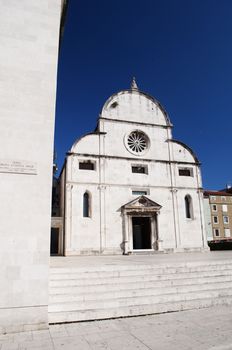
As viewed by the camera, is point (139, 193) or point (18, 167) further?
point (139, 193)

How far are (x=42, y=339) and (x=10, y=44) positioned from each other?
691cm

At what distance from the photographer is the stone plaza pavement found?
445 cm

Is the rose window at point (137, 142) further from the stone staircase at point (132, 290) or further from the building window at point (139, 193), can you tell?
the stone staircase at point (132, 290)

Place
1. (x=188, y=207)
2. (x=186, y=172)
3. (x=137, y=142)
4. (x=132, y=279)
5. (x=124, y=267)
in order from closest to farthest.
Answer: (x=132, y=279), (x=124, y=267), (x=137, y=142), (x=188, y=207), (x=186, y=172)

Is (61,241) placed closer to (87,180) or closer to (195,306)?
(87,180)

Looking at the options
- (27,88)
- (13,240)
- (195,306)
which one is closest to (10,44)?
(27,88)

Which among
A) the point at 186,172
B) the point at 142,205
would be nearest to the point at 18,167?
the point at 142,205

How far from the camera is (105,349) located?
431 cm

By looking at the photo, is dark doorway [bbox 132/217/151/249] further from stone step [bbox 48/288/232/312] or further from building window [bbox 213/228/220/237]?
building window [bbox 213/228/220/237]

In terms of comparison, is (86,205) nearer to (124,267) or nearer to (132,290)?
(124,267)

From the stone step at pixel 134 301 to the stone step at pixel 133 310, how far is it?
10 centimetres

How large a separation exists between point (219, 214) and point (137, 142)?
29.9 meters

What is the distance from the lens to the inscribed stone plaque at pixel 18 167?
232 inches

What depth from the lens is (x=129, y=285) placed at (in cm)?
735
